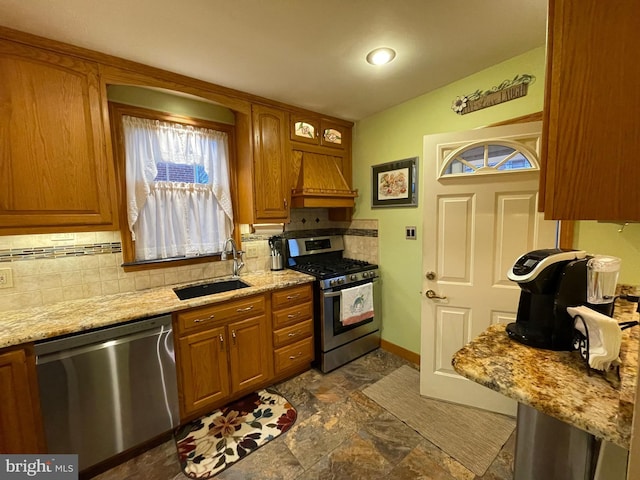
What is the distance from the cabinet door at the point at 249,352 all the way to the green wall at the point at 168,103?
1.78 m

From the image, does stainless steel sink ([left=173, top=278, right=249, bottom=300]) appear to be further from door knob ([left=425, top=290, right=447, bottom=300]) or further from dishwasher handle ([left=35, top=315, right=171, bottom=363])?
door knob ([left=425, top=290, right=447, bottom=300])

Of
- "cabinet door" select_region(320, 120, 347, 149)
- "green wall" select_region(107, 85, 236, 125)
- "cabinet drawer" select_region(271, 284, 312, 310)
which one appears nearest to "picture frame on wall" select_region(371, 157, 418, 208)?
"cabinet door" select_region(320, 120, 347, 149)

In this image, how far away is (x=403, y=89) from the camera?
2244 millimetres

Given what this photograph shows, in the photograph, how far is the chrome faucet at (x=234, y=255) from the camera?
2.49 meters

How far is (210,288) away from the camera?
2.34 m

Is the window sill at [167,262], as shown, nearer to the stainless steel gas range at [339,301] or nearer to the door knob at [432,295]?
the stainless steel gas range at [339,301]

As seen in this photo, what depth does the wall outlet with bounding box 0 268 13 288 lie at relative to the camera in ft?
5.40

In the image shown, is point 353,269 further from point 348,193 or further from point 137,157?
point 137,157

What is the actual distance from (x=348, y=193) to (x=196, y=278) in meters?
1.70

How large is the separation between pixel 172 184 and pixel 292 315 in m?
1.50

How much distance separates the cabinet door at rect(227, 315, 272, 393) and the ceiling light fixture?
6.60ft

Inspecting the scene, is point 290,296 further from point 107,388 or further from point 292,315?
point 107,388

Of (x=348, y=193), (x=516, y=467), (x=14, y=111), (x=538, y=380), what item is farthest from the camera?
(x=348, y=193)

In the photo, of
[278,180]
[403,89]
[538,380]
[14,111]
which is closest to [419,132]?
[403,89]
